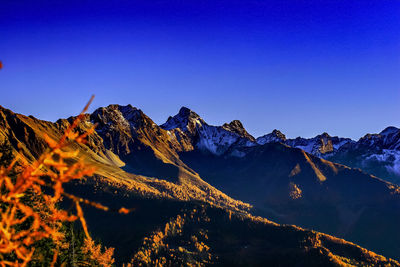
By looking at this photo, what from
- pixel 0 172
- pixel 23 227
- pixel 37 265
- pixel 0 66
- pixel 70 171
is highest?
pixel 0 66

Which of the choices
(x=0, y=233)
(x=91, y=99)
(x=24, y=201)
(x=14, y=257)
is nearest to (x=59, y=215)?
(x=0, y=233)

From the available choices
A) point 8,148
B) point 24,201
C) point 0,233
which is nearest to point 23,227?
point 24,201

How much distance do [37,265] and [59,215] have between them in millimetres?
28712

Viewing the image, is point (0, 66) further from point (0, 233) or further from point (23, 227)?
point (23, 227)

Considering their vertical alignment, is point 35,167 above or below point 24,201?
above

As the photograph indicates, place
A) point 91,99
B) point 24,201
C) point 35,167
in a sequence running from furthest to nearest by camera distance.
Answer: point 24,201, point 35,167, point 91,99

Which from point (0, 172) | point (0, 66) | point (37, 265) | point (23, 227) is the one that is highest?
point (0, 66)

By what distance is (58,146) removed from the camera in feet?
15.0

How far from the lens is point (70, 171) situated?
466 centimetres

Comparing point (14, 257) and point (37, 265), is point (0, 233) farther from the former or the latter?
point (37, 265)

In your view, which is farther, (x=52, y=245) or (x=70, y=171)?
(x=52, y=245)

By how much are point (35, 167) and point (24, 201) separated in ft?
112

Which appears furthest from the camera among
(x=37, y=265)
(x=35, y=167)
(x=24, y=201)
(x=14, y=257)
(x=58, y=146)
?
(x=24, y=201)

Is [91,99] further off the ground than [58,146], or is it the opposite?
[91,99]
